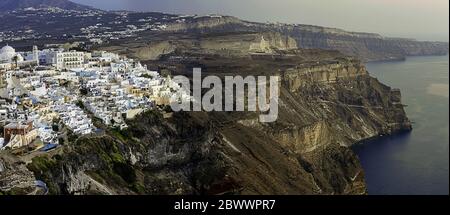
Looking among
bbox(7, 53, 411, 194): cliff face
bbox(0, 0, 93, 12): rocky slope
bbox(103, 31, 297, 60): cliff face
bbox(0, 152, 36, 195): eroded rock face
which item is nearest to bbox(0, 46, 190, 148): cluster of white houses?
bbox(7, 53, 411, 194): cliff face

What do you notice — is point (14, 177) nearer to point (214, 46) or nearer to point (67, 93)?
point (67, 93)

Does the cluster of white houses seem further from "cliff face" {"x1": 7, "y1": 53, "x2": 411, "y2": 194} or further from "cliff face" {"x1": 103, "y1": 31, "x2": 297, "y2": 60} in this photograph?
"cliff face" {"x1": 103, "y1": 31, "x2": 297, "y2": 60}

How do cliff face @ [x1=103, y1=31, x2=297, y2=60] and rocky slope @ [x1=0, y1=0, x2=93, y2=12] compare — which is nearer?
cliff face @ [x1=103, y1=31, x2=297, y2=60]

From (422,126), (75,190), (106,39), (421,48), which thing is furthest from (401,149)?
(421,48)

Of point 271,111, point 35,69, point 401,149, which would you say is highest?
point 35,69

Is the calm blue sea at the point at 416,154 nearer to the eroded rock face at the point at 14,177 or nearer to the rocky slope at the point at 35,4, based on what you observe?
the eroded rock face at the point at 14,177
